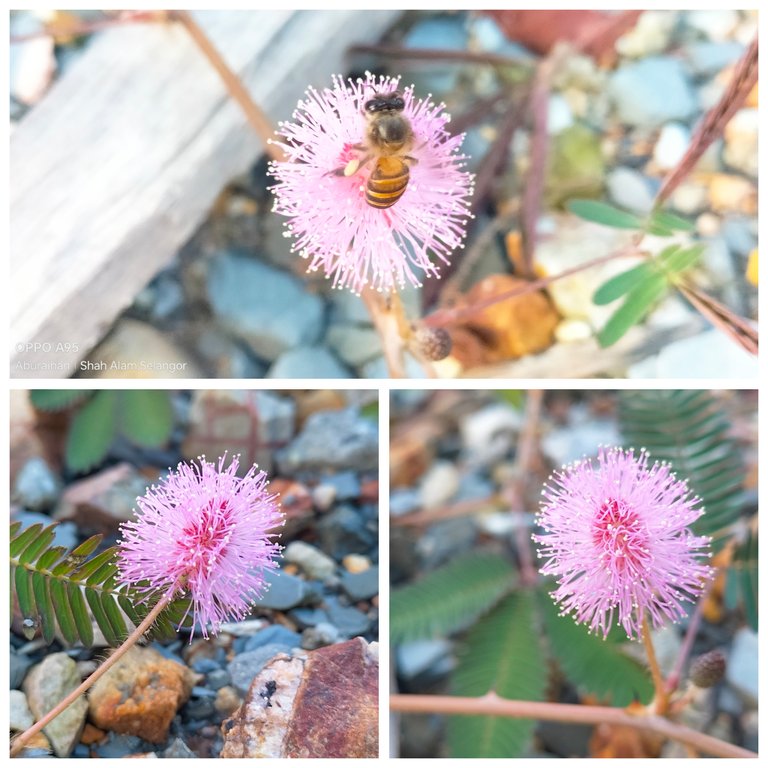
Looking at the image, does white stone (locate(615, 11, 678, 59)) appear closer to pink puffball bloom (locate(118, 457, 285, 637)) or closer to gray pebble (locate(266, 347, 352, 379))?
gray pebble (locate(266, 347, 352, 379))

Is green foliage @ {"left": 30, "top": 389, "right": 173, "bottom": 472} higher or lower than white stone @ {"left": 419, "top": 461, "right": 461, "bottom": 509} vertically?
higher

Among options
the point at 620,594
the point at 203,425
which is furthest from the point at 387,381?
the point at 620,594

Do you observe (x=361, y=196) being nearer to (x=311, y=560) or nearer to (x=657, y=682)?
(x=311, y=560)

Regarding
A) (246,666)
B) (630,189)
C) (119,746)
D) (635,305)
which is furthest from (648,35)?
(119,746)

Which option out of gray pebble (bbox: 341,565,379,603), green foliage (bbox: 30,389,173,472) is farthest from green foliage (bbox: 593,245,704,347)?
green foliage (bbox: 30,389,173,472)

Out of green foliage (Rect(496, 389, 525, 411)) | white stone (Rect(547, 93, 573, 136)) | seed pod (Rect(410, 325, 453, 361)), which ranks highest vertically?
white stone (Rect(547, 93, 573, 136))

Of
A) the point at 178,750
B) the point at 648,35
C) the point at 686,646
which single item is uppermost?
the point at 648,35

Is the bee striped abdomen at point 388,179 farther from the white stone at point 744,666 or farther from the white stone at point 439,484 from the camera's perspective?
the white stone at point 744,666
